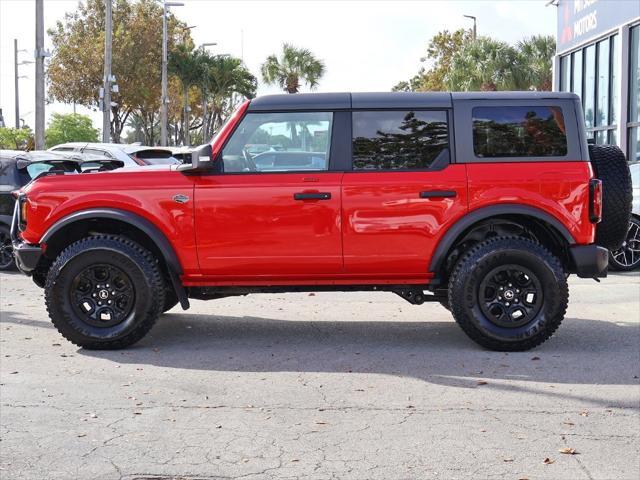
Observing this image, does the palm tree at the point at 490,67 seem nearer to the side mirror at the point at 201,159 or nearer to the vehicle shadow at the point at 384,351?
the vehicle shadow at the point at 384,351

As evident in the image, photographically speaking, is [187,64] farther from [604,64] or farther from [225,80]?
[604,64]

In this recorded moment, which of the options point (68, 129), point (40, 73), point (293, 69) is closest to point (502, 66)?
point (293, 69)

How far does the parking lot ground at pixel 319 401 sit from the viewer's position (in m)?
4.46

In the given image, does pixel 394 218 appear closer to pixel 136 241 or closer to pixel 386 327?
pixel 386 327

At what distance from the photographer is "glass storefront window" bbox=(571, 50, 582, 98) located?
27236mm

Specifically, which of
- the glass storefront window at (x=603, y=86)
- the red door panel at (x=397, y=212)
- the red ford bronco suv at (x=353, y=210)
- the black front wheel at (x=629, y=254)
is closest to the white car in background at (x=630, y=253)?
the black front wheel at (x=629, y=254)

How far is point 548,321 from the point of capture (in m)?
6.94

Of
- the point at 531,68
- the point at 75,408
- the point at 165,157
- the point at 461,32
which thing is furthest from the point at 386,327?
the point at 461,32

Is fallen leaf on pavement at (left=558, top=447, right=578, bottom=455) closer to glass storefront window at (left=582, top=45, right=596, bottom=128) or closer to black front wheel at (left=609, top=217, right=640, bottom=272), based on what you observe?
black front wheel at (left=609, top=217, right=640, bottom=272)

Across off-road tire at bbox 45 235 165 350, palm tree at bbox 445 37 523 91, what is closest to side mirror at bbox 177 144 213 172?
off-road tire at bbox 45 235 165 350

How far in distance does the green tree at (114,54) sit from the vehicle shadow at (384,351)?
148 feet

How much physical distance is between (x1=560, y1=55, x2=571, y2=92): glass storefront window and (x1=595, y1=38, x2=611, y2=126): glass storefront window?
10.7 ft

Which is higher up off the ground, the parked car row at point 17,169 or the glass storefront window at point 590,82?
the glass storefront window at point 590,82

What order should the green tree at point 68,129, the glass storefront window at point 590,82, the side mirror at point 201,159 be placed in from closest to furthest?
the side mirror at point 201,159, the glass storefront window at point 590,82, the green tree at point 68,129
